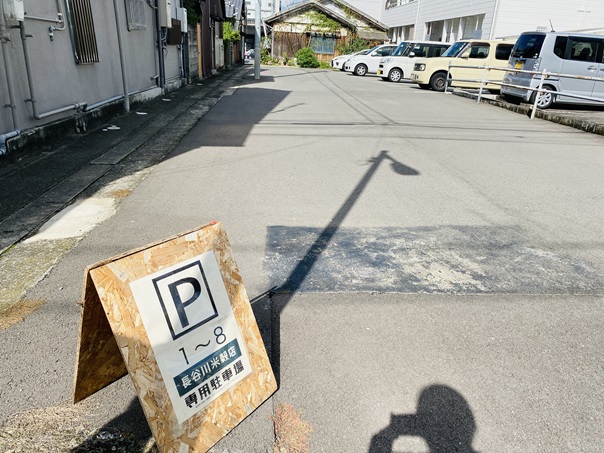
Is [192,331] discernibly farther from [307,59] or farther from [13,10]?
[307,59]

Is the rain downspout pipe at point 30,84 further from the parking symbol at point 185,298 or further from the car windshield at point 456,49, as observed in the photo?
the car windshield at point 456,49

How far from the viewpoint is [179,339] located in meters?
1.94

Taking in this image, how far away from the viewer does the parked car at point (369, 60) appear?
1041 inches

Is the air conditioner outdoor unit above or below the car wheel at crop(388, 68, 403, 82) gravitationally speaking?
above

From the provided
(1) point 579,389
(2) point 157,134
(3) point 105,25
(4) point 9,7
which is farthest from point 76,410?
(3) point 105,25

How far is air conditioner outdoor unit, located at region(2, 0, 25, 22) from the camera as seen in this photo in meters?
5.51

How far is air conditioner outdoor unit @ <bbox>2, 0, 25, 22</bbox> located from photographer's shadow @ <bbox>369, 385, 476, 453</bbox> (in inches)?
252

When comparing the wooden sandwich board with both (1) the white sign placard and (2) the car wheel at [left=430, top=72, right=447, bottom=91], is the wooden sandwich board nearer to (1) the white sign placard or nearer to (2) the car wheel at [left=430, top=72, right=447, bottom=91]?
(1) the white sign placard

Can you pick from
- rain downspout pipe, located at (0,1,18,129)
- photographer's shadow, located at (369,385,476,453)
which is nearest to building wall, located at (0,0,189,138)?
rain downspout pipe, located at (0,1,18,129)

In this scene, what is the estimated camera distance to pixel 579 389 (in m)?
2.41

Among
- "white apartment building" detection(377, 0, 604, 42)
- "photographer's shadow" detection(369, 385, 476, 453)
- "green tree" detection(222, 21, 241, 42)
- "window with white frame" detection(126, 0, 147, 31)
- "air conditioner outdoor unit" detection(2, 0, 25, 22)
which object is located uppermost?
"white apartment building" detection(377, 0, 604, 42)

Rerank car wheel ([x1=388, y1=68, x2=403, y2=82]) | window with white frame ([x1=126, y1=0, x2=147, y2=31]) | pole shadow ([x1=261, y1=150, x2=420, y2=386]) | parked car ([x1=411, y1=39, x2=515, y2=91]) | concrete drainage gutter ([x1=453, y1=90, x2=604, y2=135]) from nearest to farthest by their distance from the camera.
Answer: pole shadow ([x1=261, y1=150, x2=420, y2=386]), concrete drainage gutter ([x1=453, y1=90, x2=604, y2=135]), window with white frame ([x1=126, y1=0, x2=147, y2=31]), parked car ([x1=411, y1=39, x2=515, y2=91]), car wheel ([x1=388, y1=68, x2=403, y2=82])

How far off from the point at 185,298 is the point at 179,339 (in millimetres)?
178

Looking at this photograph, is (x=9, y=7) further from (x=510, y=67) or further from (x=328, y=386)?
(x=510, y=67)
